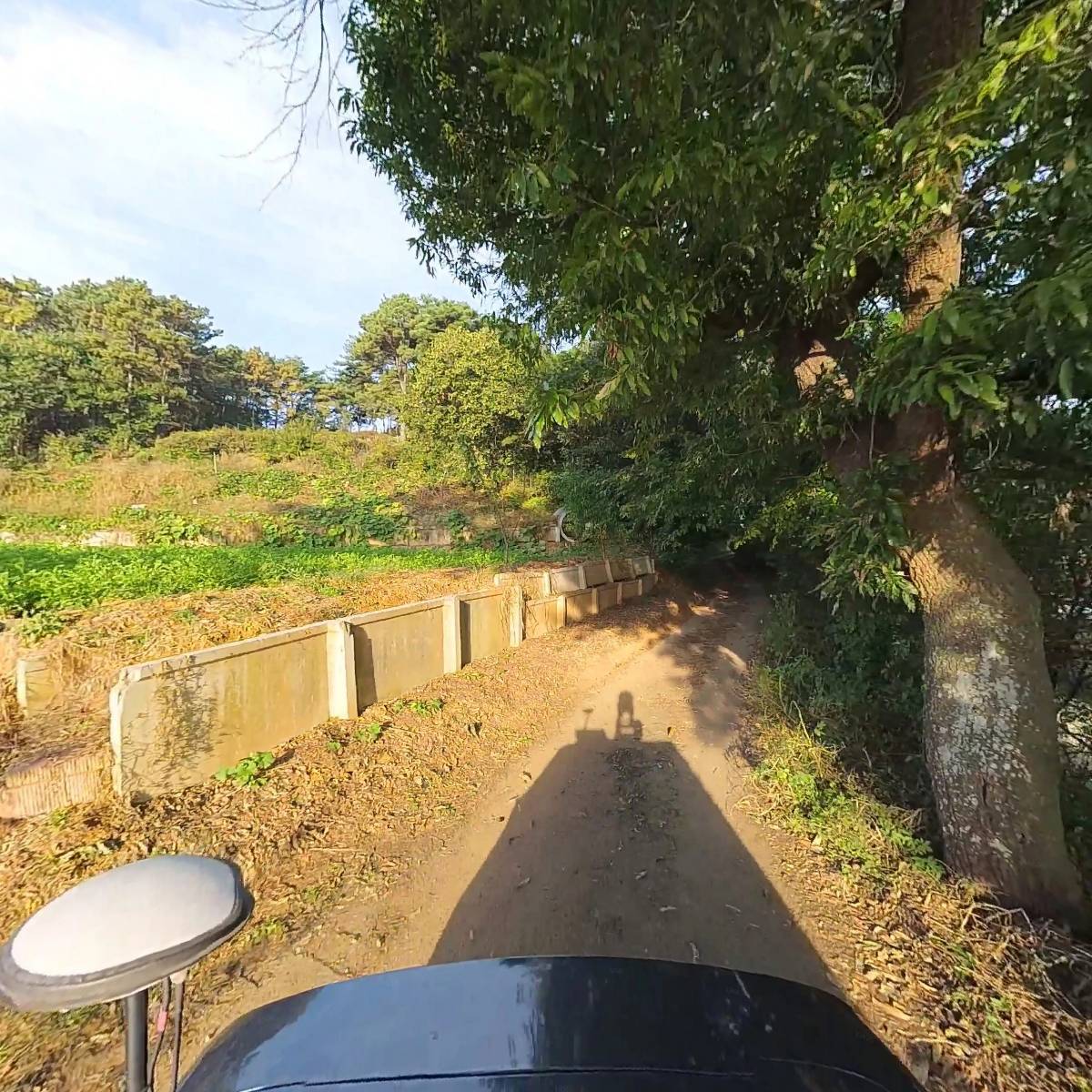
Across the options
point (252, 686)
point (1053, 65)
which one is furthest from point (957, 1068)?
point (252, 686)

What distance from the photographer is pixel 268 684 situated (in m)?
4.35

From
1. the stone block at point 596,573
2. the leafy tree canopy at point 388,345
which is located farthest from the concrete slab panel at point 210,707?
the leafy tree canopy at point 388,345

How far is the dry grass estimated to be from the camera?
2.21 metres

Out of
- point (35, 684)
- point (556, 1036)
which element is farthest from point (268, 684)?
point (556, 1036)

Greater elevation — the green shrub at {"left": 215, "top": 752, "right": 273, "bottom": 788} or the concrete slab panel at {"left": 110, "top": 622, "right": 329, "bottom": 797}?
the concrete slab panel at {"left": 110, "top": 622, "right": 329, "bottom": 797}

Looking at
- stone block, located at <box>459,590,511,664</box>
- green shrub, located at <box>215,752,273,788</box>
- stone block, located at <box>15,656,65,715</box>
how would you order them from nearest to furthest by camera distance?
green shrub, located at <box>215,752,273,788</box>, stone block, located at <box>15,656,65,715</box>, stone block, located at <box>459,590,511,664</box>

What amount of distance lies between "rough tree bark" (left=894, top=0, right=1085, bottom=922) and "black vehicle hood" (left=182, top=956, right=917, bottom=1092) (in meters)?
2.26

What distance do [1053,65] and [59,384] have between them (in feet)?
120

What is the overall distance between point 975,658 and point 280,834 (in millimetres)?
4467

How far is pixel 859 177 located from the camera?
2.77 metres

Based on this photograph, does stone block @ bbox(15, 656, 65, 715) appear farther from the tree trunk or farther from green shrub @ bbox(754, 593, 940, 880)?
the tree trunk

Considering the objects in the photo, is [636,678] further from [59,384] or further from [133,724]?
A: [59,384]

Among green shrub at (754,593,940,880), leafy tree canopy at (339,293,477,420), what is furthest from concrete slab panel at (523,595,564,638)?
leafy tree canopy at (339,293,477,420)

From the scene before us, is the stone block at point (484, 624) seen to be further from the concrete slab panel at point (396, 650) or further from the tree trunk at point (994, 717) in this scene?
the tree trunk at point (994, 717)
